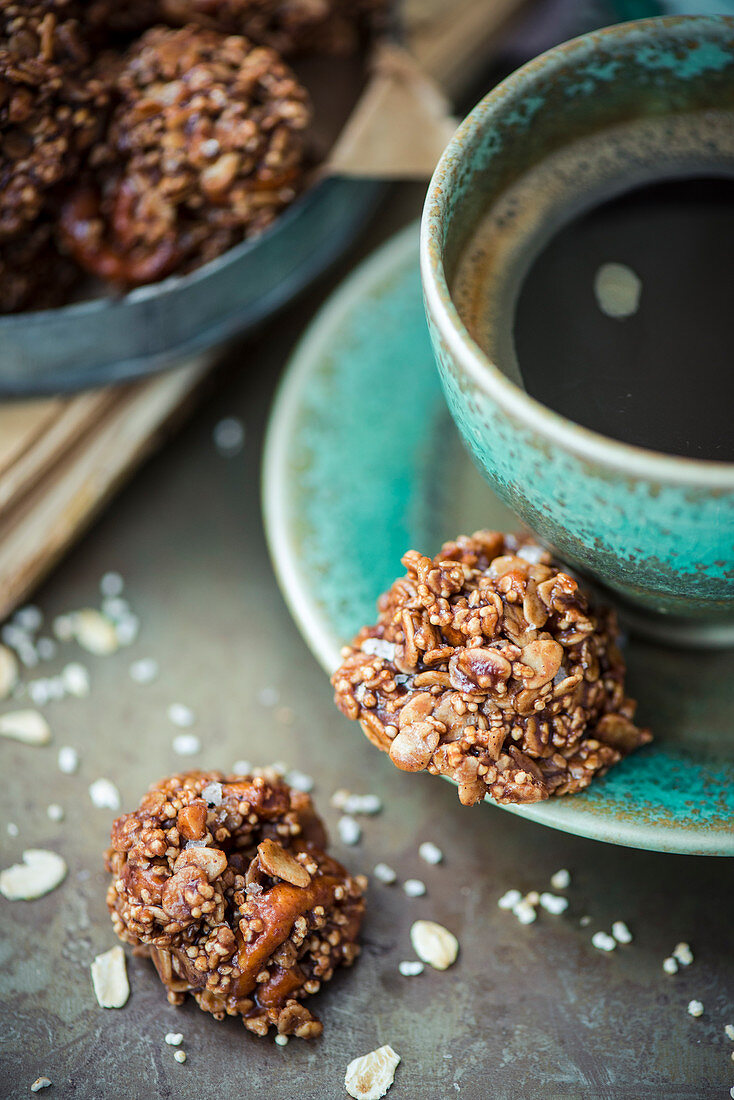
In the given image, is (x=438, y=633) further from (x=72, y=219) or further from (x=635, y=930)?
(x=72, y=219)

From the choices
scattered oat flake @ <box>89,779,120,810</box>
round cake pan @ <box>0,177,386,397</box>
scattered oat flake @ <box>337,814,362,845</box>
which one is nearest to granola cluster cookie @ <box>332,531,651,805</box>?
scattered oat flake @ <box>337,814,362,845</box>

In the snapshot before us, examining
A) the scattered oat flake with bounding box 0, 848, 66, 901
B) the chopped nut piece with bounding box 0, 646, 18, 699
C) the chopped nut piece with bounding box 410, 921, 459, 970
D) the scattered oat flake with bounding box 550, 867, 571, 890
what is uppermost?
the chopped nut piece with bounding box 0, 646, 18, 699

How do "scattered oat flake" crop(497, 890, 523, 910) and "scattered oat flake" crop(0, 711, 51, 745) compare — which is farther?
"scattered oat flake" crop(0, 711, 51, 745)

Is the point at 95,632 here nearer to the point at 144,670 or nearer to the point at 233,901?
the point at 144,670

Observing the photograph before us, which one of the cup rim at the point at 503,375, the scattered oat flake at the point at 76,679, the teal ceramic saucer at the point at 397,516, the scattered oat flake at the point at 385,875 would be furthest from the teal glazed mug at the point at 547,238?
the scattered oat flake at the point at 76,679

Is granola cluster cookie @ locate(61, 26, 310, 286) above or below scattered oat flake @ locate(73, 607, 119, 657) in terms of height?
above

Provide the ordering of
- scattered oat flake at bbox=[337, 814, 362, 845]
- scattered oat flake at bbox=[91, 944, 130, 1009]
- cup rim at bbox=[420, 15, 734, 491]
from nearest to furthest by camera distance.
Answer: cup rim at bbox=[420, 15, 734, 491], scattered oat flake at bbox=[91, 944, 130, 1009], scattered oat flake at bbox=[337, 814, 362, 845]

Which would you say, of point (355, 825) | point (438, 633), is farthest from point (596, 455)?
point (355, 825)

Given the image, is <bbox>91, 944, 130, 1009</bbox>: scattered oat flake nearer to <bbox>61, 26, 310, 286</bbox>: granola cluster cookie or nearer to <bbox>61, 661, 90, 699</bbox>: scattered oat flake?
<bbox>61, 661, 90, 699</bbox>: scattered oat flake
